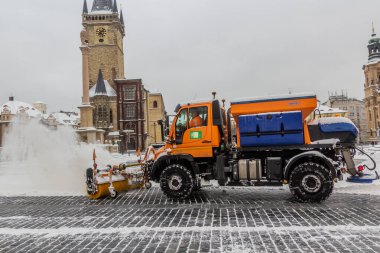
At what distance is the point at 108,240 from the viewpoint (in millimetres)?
6457

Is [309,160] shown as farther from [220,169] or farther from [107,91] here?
[107,91]

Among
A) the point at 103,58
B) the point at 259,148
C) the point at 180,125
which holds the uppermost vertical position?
the point at 103,58

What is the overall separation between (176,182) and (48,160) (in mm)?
8835

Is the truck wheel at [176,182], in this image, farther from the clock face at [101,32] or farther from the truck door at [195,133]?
the clock face at [101,32]

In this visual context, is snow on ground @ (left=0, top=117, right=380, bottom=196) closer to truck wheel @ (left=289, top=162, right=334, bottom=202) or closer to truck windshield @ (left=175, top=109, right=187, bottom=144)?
truck windshield @ (left=175, top=109, right=187, bottom=144)

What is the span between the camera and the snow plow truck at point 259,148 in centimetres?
980

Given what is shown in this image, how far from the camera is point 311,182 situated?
9727mm

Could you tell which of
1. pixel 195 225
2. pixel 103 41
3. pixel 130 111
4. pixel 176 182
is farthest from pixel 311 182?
pixel 103 41

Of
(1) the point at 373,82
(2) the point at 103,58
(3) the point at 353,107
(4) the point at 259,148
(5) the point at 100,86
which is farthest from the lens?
(3) the point at 353,107

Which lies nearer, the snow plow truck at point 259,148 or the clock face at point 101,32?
the snow plow truck at point 259,148

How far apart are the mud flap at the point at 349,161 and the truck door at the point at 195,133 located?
382 cm

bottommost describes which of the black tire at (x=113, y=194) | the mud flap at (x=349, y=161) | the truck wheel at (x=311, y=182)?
the black tire at (x=113, y=194)

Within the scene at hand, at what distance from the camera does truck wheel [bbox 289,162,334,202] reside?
9555 mm

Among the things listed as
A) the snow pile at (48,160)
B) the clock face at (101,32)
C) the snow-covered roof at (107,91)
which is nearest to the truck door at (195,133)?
the snow pile at (48,160)
